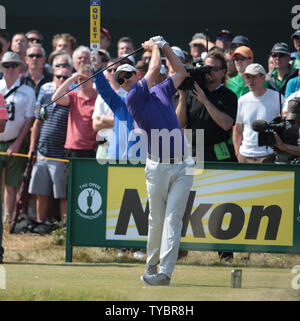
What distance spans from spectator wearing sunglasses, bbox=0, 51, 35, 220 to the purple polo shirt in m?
4.28

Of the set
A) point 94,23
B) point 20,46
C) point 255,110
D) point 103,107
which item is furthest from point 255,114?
point 20,46

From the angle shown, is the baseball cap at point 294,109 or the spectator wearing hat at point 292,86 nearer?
the baseball cap at point 294,109

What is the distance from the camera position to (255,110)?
975 centimetres

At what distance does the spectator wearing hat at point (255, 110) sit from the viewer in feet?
31.8

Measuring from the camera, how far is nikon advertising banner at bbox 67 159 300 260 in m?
8.56

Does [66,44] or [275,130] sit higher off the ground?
[66,44]

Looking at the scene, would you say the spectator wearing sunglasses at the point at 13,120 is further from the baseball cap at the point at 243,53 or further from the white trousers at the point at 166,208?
the white trousers at the point at 166,208

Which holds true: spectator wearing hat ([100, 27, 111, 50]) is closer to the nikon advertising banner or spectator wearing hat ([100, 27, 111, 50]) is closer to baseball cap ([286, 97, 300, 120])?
the nikon advertising banner

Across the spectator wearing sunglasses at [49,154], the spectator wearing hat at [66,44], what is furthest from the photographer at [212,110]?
the spectator wearing hat at [66,44]

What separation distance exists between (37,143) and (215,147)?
313cm

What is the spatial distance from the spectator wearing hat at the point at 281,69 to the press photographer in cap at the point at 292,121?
2.02 m

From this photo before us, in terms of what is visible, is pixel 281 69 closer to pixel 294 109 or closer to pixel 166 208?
pixel 294 109

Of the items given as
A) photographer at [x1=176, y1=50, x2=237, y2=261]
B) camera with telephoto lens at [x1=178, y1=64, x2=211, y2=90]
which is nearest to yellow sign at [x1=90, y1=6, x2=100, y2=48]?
photographer at [x1=176, y1=50, x2=237, y2=261]

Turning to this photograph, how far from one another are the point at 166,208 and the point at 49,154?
4012 millimetres
